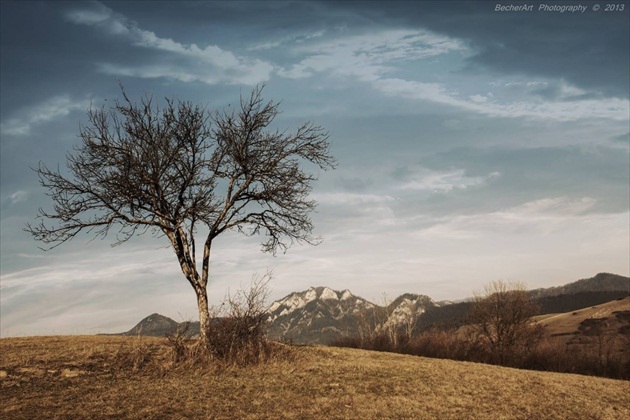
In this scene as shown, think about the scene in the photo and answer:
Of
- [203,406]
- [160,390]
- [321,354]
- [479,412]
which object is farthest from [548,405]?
[160,390]

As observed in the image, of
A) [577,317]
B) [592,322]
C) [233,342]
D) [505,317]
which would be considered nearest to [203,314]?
[233,342]

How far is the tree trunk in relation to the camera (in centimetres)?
1691

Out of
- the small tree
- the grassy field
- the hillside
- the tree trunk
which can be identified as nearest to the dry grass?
the hillside

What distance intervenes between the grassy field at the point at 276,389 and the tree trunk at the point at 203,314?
162 cm

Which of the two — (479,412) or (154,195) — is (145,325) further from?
(479,412)

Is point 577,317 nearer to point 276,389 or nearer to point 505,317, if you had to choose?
point 505,317

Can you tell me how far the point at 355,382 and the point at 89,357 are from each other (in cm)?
930

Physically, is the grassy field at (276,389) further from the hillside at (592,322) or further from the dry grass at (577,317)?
the dry grass at (577,317)

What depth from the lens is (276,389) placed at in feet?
43.0

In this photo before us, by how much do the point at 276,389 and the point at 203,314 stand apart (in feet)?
18.5

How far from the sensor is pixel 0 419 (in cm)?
955

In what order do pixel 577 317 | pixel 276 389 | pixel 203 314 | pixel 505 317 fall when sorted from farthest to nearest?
pixel 577 317 → pixel 505 317 → pixel 203 314 → pixel 276 389

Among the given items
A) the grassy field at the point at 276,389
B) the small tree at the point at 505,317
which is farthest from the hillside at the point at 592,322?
the grassy field at the point at 276,389

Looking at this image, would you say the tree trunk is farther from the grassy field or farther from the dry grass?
the dry grass
